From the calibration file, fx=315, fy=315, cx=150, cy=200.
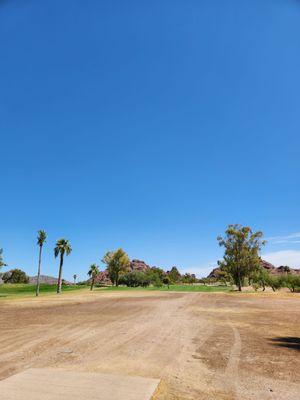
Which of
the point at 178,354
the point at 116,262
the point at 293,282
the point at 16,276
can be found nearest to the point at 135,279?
the point at 116,262

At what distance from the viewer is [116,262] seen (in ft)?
368

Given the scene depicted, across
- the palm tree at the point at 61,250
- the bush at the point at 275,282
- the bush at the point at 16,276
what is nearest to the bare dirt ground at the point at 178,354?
the palm tree at the point at 61,250

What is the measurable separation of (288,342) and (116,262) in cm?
10180

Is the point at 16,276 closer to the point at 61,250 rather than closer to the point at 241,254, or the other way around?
the point at 61,250

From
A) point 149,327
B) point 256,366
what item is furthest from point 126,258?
point 256,366

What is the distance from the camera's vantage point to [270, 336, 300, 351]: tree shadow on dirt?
1254 cm

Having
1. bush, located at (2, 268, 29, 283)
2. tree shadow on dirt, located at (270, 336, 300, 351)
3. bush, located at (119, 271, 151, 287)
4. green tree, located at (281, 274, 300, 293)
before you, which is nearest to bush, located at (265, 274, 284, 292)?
green tree, located at (281, 274, 300, 293)

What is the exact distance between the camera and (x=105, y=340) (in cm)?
1336

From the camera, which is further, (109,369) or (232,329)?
(232,329)

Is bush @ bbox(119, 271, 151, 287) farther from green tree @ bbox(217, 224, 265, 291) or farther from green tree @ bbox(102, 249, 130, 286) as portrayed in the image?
green tree @ bbox(217, 224, 265, 291)

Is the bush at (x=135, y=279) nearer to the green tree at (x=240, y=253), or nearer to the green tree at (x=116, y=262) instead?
the green tree at (x=116, y=262)

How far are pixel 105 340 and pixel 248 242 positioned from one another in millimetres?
66369

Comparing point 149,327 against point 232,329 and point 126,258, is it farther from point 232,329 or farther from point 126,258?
point 126,258

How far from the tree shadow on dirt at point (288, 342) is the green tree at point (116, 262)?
330ft
